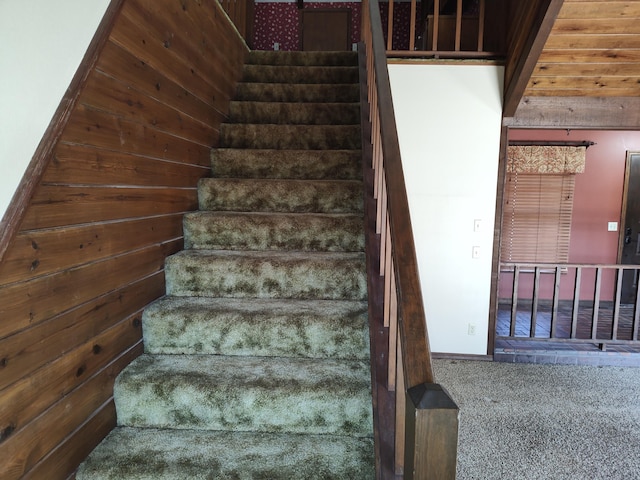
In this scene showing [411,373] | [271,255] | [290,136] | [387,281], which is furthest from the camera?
[290,136]

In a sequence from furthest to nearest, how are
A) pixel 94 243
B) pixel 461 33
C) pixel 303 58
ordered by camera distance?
pixel 461 33 < pixel 303 58 < pixel 94 243

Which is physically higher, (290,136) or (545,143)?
(545,143)

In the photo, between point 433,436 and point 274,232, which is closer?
point 433,436

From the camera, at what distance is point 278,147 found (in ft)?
8.85

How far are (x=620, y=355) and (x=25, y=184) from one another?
4.28 m

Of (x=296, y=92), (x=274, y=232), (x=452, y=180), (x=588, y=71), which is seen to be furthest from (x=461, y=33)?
(x=274, y=232)

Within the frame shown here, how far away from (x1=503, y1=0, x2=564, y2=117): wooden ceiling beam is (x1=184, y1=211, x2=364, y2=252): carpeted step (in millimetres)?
1593

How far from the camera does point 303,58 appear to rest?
11.4 feet

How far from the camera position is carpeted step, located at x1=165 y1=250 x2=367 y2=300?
74.5 inches

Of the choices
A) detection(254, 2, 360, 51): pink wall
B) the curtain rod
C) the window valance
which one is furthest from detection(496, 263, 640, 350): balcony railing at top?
detection(254, 2, 360, 51): pink wall

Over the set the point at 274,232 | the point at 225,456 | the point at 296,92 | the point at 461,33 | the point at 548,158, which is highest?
the point at 461,33

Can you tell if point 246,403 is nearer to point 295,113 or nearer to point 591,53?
point 295,113

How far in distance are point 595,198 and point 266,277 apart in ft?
Result: 17.3

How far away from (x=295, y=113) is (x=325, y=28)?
13.0 feet
